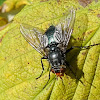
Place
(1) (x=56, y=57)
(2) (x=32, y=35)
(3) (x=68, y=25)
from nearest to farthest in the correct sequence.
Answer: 1. (1) (x=56, y=57)
2. (3) (x=68, y=25)
3. (2) (x=32, y=35)

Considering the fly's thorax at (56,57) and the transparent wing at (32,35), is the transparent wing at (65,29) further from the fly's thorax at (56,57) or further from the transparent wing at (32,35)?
the transparent wing at (32,35)

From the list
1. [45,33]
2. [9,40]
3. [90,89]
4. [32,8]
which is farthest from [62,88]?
[32,8]

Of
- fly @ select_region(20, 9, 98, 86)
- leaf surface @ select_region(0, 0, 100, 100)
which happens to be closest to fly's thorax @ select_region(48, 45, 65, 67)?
fly @ select_region(20, 9, 98, 86)

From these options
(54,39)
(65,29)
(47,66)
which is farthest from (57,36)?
(47,66)

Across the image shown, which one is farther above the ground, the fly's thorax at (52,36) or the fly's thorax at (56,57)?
the fly's thorax at (52,36)

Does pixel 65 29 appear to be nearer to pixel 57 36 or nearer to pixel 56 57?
pixel 57 36

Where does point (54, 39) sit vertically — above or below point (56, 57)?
above

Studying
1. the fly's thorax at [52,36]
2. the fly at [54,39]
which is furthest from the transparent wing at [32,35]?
the fly's thorax at [52,36]

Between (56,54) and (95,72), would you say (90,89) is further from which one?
(56,54)
